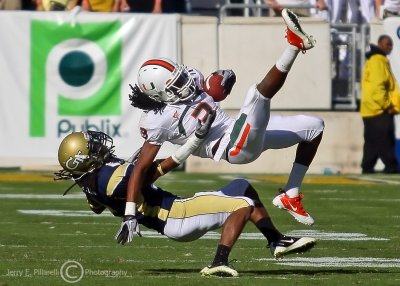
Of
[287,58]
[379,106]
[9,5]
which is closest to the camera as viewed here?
[287,58]

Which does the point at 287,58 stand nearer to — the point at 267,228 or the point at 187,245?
the point at 267,228

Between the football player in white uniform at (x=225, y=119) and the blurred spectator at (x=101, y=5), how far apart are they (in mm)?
8772

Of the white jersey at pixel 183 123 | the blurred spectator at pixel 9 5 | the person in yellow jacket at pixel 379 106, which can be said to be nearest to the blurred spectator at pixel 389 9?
the person in yellow jacket at pixel 379 106

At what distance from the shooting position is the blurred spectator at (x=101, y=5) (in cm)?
1827

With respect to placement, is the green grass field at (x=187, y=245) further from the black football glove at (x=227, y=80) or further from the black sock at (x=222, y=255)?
the black football glove at (x=227, y=80)

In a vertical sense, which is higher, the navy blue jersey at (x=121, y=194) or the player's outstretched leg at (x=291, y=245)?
the navy blue jersey at (x=121, y=194)

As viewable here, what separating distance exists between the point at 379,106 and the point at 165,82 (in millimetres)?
8667

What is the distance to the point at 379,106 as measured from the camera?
17.5m

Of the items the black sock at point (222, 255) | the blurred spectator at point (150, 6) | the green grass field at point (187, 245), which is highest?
the blurred spectator at point (150, 6)

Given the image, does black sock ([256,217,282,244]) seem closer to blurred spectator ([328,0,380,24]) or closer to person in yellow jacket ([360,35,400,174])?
person in yellow jacket ([360,35,400,174])

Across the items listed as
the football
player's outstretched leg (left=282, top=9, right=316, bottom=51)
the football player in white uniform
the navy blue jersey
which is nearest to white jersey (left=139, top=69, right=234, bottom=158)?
the football player in white uniform

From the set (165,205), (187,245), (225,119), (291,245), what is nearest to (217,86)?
(225,119)

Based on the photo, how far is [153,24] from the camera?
17781 millimetres

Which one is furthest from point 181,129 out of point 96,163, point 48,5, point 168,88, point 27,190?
point 48,5
